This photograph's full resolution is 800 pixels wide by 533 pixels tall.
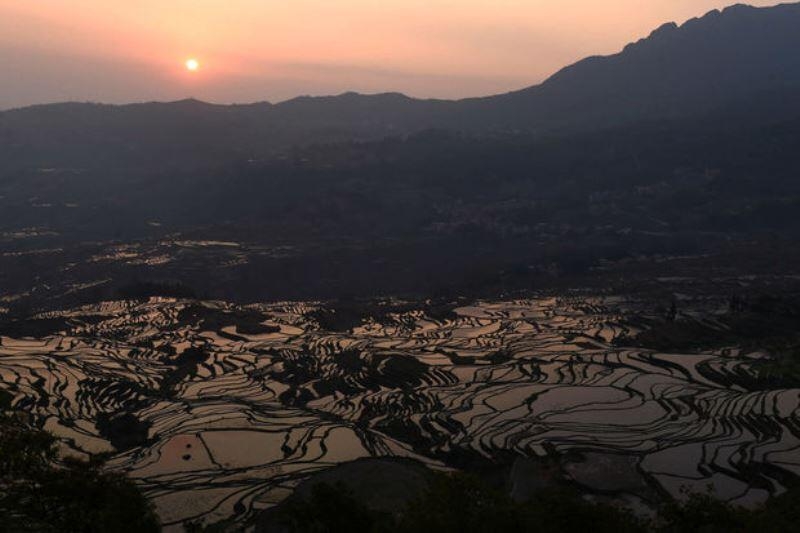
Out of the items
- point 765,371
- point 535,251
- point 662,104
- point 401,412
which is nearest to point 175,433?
point 401,412

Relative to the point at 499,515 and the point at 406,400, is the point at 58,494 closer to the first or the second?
the point at 499,515

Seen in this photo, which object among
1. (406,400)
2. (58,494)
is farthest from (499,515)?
(406,400)

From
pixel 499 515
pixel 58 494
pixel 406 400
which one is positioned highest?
pixel 58 494

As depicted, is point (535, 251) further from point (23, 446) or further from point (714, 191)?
point (23, 446)

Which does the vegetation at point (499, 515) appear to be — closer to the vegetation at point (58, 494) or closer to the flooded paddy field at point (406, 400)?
the vegetation at point (58, 494)

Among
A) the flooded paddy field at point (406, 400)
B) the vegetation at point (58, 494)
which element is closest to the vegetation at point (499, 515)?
the vegetation at point (58, 494)
